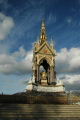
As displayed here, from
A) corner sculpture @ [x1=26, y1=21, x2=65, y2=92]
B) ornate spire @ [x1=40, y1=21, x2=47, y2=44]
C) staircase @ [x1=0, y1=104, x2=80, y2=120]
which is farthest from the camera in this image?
ornate spire @ [x1=40, y1=21, x2=47, y2=44]

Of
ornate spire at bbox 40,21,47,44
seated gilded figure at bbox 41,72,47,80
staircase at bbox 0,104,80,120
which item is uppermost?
ornate spire at bbox 40,21,47,44

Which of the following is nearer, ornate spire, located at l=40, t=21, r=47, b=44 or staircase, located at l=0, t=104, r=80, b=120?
staircase, located at l=0, t=104, r=80, b=120

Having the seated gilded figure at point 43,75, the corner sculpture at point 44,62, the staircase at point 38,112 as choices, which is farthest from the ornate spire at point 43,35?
the staircase at point 38,112

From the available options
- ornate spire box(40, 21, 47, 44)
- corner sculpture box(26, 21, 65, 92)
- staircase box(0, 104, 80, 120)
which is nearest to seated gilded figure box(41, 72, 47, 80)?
corner sculpture box(26, 21, 65, 92)

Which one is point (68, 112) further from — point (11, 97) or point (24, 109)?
point (11, 97)

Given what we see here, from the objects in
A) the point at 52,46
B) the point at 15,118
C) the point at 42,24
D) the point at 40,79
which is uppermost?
the point at 42,24

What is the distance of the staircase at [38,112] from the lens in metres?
16.9

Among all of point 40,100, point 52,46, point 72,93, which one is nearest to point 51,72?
point 52,46

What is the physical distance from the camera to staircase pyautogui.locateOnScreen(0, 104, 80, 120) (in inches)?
666

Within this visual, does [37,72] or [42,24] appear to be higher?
[42,24]

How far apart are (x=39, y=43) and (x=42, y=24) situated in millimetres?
4970

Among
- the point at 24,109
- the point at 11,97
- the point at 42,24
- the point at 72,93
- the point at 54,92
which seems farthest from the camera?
the point at 42,24

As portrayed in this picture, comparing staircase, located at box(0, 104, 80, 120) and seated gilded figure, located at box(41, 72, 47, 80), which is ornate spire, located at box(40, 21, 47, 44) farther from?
staircase, located at box(0, 104, 80, 120)

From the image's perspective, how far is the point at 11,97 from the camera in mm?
24328
